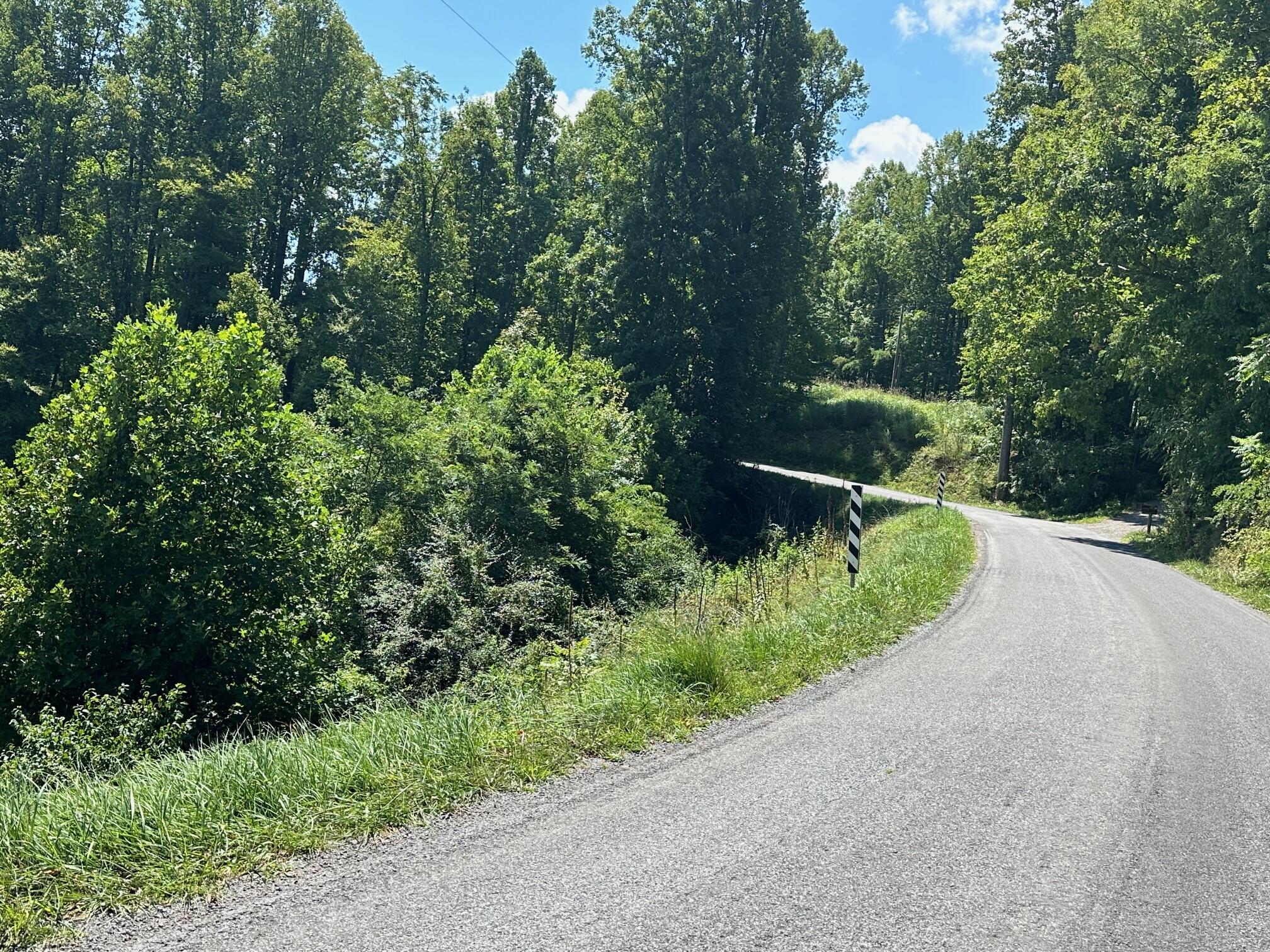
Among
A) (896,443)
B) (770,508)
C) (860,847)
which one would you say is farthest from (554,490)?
(896,443)

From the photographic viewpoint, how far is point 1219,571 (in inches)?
668

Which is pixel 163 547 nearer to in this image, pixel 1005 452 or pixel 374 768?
pixel 374 768

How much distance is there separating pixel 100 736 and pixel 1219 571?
63.3 ft

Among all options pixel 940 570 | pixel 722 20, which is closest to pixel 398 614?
pixel 940 570

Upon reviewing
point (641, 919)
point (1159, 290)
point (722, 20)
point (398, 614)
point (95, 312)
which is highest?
point (722, 20)

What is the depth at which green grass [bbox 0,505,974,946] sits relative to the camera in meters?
3.70

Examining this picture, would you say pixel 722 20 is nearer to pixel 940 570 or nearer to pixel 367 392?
pixel 367 392

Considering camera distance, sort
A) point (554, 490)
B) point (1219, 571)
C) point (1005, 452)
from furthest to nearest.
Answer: point (1005, 452) < point (554, 490) < point (1219, 571)

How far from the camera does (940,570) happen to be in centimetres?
1339

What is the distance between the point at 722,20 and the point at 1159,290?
2000cm

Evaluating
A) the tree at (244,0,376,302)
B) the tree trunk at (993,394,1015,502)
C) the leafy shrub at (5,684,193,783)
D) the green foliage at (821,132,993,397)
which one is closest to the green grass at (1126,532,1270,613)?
the tree trunk at (993,394,1015,502)

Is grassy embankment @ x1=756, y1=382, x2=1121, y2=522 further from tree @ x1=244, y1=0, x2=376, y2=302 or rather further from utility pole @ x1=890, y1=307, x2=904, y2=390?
tree @ x1=244, y1=0, x2=376, y2=302

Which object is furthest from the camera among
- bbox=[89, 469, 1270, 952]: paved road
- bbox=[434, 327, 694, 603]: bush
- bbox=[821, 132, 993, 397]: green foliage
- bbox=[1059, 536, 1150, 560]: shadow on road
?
bbox=[821, 132, 993, 397]: green foliage

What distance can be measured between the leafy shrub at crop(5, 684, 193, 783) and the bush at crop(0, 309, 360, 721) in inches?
42.6
